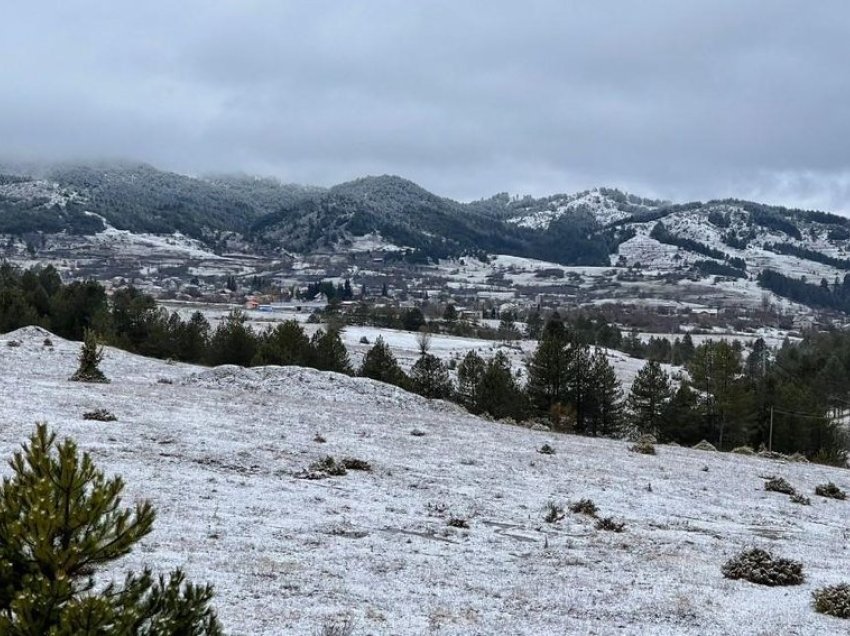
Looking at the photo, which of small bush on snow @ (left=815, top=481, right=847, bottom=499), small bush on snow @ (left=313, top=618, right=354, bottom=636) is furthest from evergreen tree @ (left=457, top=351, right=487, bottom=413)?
small bush on snow @ (left=313, top=618, right=354, bottom=636)

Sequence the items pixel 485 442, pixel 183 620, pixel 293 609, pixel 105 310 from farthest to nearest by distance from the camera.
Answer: pixel 105 310 → pixel 485 442 → pixel 293 609 → pixel 183 620

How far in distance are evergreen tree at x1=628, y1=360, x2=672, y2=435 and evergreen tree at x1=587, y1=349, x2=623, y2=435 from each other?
164 centimetres

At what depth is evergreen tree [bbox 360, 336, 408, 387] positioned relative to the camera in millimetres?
56406

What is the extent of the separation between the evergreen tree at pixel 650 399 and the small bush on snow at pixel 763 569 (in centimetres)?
4932

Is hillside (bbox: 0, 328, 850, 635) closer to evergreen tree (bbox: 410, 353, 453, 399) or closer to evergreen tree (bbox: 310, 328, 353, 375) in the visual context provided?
evergreen tree (bbox: 310, 328, 353, 375)

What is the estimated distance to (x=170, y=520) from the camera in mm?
12195

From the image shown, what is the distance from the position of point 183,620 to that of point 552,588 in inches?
287

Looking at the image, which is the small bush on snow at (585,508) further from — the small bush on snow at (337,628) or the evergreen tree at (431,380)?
the evergreen tree at (431,380)

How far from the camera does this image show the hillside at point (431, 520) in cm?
980

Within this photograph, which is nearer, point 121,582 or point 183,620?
point 183,620

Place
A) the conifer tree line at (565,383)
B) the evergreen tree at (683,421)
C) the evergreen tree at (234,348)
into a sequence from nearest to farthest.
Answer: the conifer tree line at (565,383) < the evergreen tree at (234,348) < the evergreen tree at (683,421)

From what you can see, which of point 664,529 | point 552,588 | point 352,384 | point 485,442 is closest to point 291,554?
point 552,588

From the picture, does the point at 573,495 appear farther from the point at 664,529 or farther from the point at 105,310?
the point at 105,310

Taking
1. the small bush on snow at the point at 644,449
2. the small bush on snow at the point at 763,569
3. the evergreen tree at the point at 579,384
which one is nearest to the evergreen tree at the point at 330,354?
the evergreen tree at the point at 579,384
